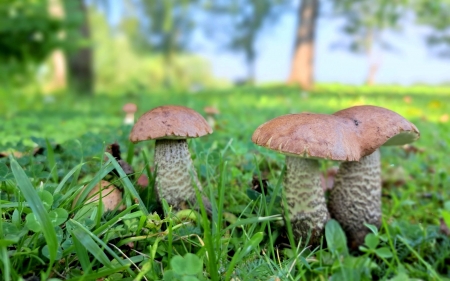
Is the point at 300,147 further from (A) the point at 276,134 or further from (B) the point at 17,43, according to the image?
(B) the point at 17,43

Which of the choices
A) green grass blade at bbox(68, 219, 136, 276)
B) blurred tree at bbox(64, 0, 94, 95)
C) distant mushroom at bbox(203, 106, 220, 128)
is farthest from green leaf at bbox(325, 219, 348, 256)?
blurred tree at bbox(64, 0, 94, 95)

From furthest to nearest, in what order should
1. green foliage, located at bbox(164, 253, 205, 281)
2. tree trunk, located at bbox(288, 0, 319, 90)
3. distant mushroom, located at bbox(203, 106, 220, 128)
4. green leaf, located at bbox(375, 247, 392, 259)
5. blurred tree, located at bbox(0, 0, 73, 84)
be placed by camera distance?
tree trunk, located at bbox(288, 0, 319, 90), blurred tree, located at bbox(0, 0, 73, 84), distant mushroom, located at bbox(203, 106, 220, 128), green leaf, located at bbox(375, 247, 392, 259), green foliage, located at bbox(164, 253, 205, 281)

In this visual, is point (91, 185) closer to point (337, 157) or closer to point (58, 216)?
point (58, 216)

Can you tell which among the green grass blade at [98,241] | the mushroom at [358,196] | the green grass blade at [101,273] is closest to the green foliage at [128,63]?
the mushroom at [358,196]

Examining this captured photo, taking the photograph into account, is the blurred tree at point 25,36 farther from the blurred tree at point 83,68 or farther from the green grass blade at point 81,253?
the green grass blade at point 81,253

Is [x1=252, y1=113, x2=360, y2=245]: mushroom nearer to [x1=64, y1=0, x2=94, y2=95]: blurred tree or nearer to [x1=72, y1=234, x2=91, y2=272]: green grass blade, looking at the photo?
[x1=72, y1=234, x2=91, y2=272]: green grass blade

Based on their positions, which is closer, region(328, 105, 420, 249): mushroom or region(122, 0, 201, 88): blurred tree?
region(328, 105, 420, 249): mushroom

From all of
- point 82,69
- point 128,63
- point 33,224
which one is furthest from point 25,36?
point 128,63
